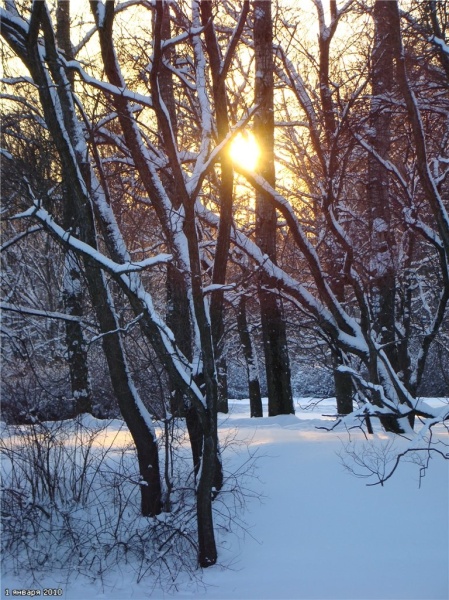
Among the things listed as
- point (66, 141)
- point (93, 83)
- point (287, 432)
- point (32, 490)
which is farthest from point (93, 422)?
point (93, 83)

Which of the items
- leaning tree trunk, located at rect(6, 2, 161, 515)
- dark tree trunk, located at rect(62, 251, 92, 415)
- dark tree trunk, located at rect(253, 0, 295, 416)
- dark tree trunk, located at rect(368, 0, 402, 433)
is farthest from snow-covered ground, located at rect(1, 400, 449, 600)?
dark tree trunk, located at rect(62, 251, 92, 415)

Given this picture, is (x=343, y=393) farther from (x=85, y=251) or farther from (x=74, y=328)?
(x=85, y=251)

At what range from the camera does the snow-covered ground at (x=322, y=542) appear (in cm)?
520

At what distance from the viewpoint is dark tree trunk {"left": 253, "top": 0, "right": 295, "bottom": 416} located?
833 centimetres

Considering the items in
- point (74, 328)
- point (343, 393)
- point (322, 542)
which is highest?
point (74, 328)

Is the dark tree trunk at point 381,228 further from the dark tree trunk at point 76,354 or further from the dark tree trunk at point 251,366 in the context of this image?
the dark tree trunk at point 251,366

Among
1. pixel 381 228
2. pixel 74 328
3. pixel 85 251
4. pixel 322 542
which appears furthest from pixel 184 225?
pixel 74 328

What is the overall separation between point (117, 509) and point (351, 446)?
106 inches

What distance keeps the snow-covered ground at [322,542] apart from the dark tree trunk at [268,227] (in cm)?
273

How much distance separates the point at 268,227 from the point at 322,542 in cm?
522

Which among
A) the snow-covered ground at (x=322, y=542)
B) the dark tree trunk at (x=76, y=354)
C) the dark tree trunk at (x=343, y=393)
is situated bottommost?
the snow-covered ground at (x=322, y=542)

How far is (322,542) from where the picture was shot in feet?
18.8

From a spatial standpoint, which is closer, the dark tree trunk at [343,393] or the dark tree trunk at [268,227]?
the dark tree trunk at [268,227]

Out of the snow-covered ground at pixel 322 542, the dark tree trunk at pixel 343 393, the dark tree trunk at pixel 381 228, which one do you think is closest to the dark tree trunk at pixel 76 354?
the snow-covered ground at pixel 322 542
